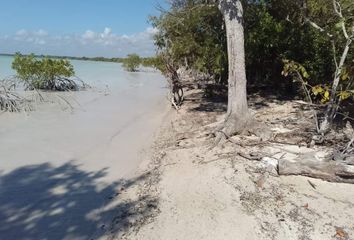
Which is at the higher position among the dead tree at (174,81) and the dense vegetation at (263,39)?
the dense vegetation at (263,39)

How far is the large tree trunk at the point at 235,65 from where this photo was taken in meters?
6.91

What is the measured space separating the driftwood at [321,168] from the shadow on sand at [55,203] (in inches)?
85.9

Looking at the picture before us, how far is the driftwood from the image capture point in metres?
5.03

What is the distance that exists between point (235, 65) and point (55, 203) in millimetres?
4013

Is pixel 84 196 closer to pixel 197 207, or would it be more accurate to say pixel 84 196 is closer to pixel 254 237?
pixel 197 207

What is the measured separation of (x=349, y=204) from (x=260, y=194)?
103cm

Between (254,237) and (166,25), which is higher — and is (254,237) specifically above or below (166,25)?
below

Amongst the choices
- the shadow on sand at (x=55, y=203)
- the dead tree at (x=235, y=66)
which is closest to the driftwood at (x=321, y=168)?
the dead tree at (x=235, y=66)

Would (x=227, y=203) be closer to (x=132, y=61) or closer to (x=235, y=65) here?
(x=235, y=65)

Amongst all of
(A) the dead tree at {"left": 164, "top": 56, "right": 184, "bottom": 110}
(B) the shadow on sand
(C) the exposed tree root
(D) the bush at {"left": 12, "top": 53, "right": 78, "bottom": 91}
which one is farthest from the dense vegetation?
(D) the bush at {"left": 12, "top": 53, "right": 78, "bottom": 91}

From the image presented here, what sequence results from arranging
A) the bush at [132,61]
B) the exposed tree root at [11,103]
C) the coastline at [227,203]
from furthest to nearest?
1. the bush at [132,61]
2. the exposed tree root at [11,103]
3. the coastline at [227,203]

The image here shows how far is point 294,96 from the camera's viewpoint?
11625 mm

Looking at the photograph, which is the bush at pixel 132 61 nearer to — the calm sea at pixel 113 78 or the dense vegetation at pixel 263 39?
the calm sea at pixel 113 78

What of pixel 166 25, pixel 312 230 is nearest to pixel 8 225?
pixel 312 230
